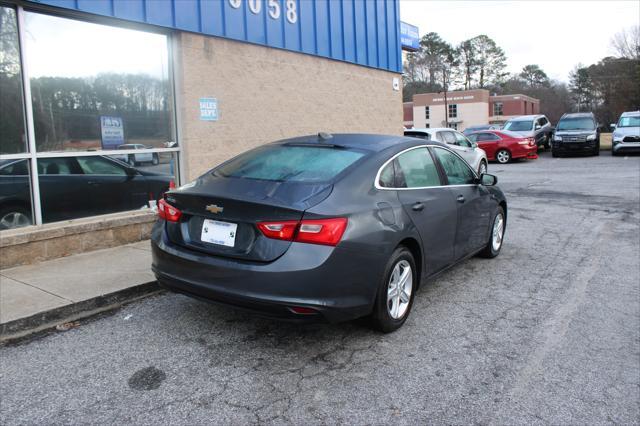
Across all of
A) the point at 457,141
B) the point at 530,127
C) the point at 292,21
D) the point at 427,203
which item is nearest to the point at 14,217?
the point at 427,203

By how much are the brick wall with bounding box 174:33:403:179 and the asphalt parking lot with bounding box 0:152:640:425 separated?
3.73 meters

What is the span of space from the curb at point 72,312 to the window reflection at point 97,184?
2.13 m

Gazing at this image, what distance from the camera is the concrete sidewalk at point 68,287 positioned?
4285 millimetres

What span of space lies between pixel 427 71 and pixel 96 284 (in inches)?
4134

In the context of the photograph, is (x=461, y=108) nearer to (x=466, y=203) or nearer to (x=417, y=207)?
(x=466, y=203)

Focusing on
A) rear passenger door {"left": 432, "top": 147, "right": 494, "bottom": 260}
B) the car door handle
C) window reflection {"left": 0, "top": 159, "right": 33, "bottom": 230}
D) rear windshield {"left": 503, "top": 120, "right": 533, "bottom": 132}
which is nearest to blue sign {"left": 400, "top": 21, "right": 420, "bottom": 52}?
rear windshield {"left": 503, "top": 120, "right": 533, "bottom": 132}

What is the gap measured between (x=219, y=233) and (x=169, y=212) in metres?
0.64

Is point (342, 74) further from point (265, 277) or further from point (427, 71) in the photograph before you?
point (427, 71)

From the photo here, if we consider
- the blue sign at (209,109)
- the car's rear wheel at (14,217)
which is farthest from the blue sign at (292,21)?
the car's rear wheel at (14,217)

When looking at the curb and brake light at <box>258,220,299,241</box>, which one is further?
the curb

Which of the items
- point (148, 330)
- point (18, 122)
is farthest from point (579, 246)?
point (18, 122)

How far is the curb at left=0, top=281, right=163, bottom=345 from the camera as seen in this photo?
4113 millimetres

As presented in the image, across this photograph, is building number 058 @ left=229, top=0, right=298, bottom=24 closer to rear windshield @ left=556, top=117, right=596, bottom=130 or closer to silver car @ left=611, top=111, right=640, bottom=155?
silver car @ left=611, top=111, right=640, bottom=155

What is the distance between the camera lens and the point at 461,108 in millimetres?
85562
